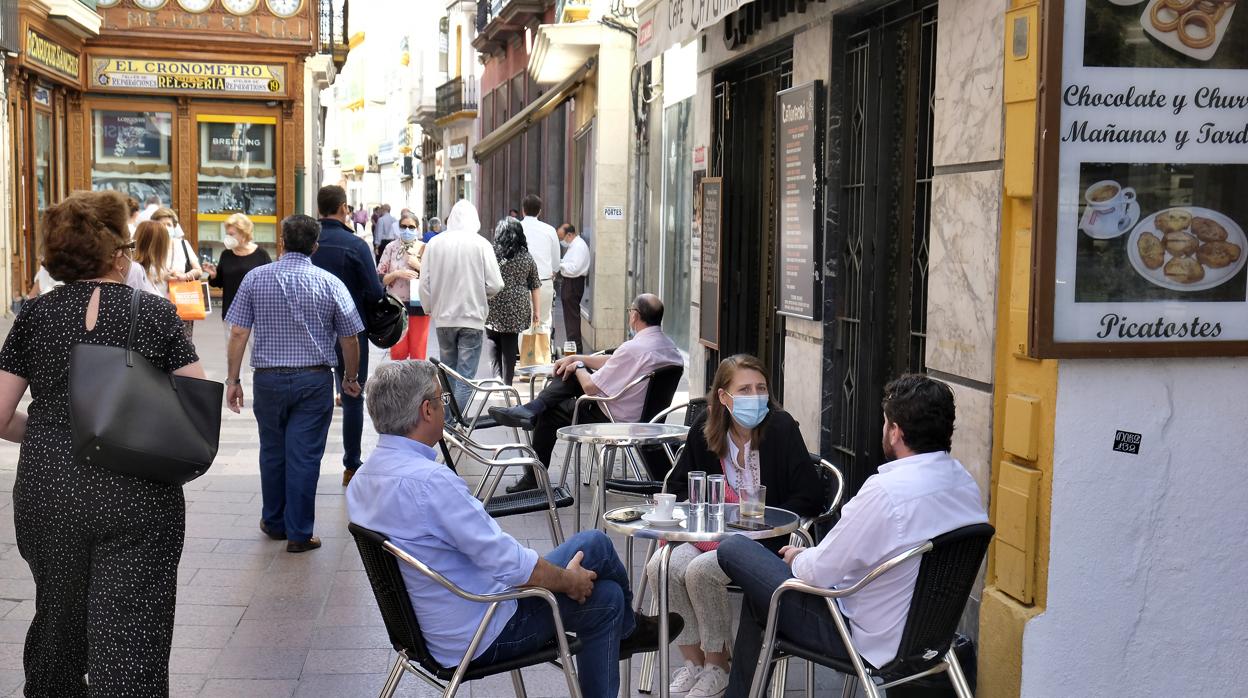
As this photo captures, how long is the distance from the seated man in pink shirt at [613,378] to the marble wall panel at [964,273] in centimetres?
269

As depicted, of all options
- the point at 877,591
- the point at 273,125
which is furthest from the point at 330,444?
the point at 273,125

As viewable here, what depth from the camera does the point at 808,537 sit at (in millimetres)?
4949

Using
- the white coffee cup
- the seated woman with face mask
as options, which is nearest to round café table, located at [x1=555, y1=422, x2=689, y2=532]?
the seated woman with face mask

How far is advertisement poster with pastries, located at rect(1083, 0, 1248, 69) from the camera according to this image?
4379 millimetres

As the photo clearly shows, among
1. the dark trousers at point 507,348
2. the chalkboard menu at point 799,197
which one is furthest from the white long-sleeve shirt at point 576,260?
the chalkboard menu at point 799,197

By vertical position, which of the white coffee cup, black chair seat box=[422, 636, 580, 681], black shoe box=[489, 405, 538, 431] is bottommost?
black chair seat box=[422, 636, 580, 681]

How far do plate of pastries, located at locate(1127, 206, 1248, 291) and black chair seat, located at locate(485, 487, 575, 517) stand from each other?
2.87 meters

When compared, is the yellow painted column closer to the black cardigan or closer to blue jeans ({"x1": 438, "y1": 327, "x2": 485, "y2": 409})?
the black cardigan

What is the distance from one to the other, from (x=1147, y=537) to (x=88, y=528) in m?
3.20

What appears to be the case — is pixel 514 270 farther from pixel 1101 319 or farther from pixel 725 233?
pixel 1101 319

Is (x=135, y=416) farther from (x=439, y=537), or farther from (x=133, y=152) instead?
(x=133, y=152)

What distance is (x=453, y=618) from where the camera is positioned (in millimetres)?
4141

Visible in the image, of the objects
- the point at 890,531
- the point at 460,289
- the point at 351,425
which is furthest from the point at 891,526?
the point at 460,289

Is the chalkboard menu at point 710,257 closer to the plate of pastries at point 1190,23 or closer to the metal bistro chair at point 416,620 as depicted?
the plate of pastries at point 1190,23
